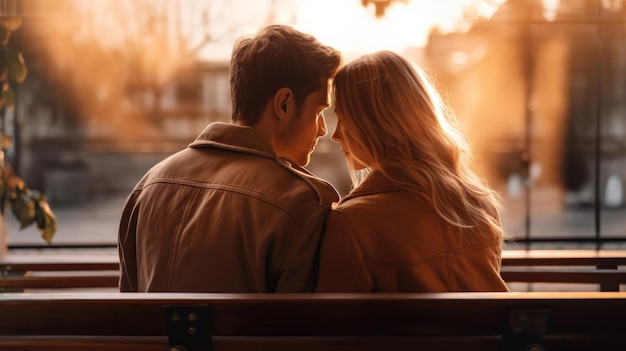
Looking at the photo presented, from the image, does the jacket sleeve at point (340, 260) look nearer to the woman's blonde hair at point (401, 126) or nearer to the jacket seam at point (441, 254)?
the jacket seam at point (441, 254)

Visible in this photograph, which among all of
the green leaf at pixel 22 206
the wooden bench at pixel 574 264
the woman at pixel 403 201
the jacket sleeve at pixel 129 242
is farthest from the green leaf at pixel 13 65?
the wooden bench at pixel 574 264

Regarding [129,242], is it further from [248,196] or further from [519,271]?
[519,271]

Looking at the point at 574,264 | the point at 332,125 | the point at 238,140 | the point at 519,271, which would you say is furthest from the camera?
Result: the point at 332,125

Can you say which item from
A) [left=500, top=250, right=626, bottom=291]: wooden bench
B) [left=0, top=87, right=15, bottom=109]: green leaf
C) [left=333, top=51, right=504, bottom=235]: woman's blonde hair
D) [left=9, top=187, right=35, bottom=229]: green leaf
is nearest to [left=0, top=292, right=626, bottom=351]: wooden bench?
[left=333, top=51, right=504, bottom=235]: woman's blonde hair

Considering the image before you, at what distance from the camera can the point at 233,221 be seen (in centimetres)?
163

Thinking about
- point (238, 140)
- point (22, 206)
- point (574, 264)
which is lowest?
point (22, 206)

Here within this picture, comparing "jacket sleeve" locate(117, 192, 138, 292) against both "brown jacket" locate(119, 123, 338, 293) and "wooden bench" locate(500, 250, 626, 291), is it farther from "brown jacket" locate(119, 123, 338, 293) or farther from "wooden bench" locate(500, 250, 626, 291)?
"wooden bench" locate(500, 250, 626, 291)

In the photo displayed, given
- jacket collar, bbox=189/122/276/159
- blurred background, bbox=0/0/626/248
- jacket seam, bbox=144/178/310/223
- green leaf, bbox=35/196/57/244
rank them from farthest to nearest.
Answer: blurred background, bbox=0/0/626/248 → green leaf, bbox=35/196/57/244 → jacket collar, bbox=189/122/276/159 → jacket seam, bbox=144/178/310/223

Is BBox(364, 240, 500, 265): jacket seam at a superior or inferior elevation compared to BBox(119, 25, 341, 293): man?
inferior

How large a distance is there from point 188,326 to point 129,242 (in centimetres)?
57

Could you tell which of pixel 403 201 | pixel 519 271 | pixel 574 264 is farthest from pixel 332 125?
pixel 403 201

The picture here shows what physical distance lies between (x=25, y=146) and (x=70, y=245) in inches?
38.6

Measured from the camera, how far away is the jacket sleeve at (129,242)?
1.86m

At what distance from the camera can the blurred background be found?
6336mm
